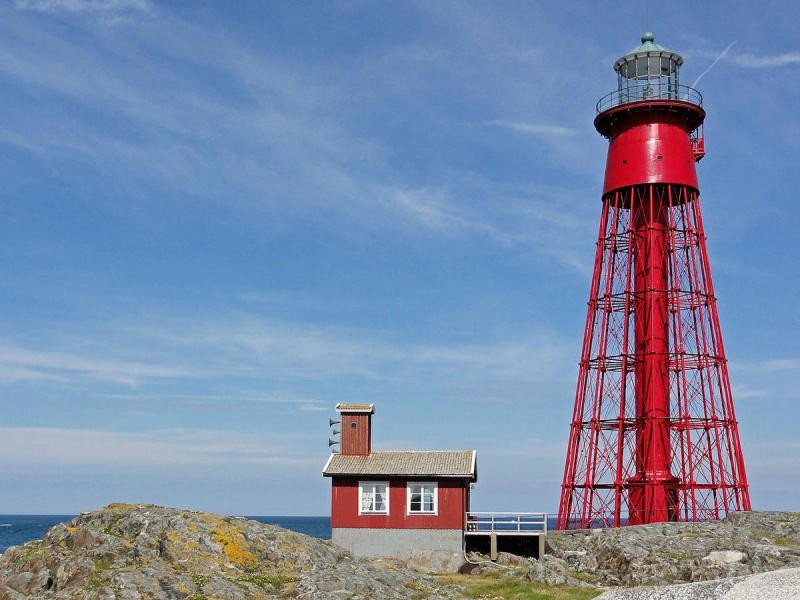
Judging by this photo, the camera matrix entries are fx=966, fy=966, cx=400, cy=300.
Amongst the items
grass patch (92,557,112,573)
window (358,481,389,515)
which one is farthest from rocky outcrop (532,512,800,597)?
grass patch (92,557,112,573)

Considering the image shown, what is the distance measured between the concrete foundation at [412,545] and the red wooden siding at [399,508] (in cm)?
29

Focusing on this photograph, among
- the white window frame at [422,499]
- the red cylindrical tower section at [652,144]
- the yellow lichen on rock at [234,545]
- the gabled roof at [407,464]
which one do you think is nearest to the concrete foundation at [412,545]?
the white window frame at [422,499]

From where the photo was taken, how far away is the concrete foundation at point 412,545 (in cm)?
4728

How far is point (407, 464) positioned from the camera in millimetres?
49219

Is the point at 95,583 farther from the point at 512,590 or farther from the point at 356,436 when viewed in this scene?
the point at 356,436

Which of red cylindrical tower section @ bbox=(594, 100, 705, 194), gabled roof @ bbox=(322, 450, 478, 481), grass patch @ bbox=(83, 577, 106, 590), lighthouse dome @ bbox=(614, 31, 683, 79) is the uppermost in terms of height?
lighthouse dome @ bbox=(614, 31, 683, 79)

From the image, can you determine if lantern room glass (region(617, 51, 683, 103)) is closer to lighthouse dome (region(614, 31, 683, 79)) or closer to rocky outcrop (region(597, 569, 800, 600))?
lighthouse dome (region(614, 31, 683, 79))

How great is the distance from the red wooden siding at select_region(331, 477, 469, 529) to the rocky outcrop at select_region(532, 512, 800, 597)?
5.55 m

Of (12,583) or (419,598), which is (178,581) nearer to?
(12,583)

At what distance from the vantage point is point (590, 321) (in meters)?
56.0

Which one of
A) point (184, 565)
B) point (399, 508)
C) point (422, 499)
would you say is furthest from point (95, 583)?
point (422, 499)

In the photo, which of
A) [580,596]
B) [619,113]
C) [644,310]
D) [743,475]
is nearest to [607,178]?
[619,113]

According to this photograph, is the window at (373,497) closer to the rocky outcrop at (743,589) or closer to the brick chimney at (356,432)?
the brick chimney at (356,432)

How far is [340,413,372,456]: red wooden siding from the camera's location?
50406 mm
